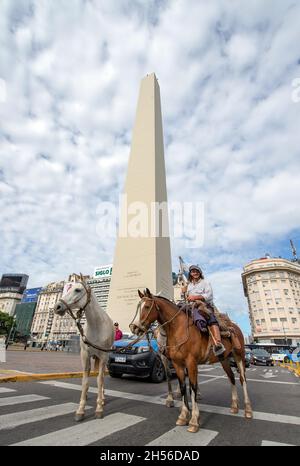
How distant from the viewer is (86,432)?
326 cm

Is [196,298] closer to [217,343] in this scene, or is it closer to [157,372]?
[217,343]

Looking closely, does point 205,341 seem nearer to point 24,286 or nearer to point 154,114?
point 154,114

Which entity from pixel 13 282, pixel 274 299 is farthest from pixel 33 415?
pixel 13 282

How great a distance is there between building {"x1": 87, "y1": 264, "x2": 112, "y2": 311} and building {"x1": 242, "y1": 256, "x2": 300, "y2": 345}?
52475 millimetres

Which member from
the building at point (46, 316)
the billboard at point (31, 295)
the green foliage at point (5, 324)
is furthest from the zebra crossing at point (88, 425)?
the building at point (46, 316)

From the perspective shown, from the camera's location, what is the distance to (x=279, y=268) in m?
78.5

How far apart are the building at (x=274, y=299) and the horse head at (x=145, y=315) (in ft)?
255

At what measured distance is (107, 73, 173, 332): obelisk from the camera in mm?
22938

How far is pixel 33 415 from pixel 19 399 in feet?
4.39

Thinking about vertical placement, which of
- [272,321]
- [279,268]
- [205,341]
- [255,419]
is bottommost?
[255,419]

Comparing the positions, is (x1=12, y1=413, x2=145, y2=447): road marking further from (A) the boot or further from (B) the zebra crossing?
(A) the boot

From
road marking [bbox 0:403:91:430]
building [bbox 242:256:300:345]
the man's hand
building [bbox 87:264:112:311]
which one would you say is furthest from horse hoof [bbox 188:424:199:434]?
building [bbox 87:264:112:311]
